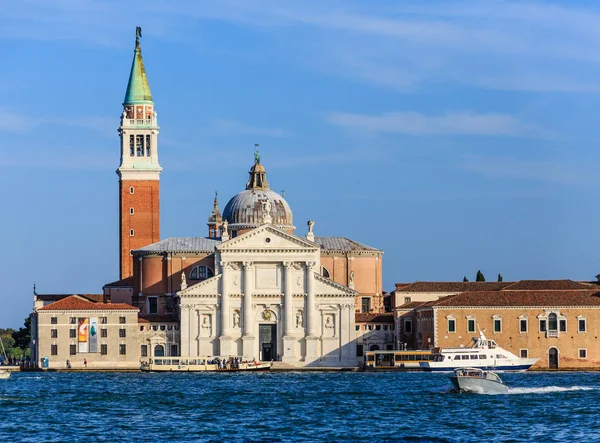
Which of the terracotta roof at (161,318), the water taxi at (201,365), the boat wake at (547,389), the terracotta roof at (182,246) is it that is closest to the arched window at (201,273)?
the terracotta roof at (182,246)

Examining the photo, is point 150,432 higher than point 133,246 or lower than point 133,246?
lower

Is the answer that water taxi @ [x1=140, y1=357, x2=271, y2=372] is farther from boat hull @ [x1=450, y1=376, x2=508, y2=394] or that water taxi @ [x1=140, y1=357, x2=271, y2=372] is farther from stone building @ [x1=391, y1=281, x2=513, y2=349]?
boat hull @ [x1=450, y1=376, x2=508, y2=394]

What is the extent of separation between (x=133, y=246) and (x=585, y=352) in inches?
1270

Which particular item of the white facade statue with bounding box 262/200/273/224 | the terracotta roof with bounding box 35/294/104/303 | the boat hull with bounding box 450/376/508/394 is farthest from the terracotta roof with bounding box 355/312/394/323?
the boat hull with bounding box 450/376/508/394

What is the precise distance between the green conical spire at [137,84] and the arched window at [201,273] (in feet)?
52.2

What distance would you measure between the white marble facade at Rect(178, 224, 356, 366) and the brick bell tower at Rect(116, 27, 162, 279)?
13.5m

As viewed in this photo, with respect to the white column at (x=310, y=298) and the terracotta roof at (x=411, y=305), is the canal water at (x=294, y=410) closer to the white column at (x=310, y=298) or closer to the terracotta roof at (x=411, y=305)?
the white column at (x=310, y=298)

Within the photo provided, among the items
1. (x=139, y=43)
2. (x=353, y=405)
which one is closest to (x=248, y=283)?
(x=139, y=43)

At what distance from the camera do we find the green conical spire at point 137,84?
117 m

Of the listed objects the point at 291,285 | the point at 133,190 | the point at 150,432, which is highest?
the point at 133,190

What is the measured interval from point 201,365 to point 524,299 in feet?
60.9

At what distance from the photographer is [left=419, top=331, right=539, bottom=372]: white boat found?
9262cm

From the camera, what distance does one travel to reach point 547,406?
209 feet

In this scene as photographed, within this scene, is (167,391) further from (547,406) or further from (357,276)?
(357,276)
